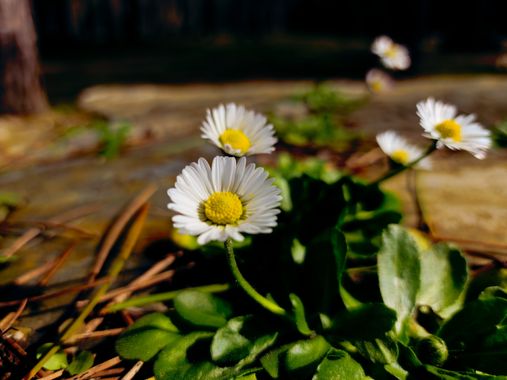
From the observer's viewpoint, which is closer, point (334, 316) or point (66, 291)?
point (334, 316)

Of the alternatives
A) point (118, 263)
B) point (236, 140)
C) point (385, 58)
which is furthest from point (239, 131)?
point (385, 58)

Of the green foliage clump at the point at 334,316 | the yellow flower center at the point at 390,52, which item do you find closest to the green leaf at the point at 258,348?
the green foliage clump at the point at 334,316

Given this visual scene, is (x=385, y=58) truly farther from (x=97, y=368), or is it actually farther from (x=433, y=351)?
(x=97, y=368)

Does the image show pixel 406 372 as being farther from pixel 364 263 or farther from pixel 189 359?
pixel 189 359

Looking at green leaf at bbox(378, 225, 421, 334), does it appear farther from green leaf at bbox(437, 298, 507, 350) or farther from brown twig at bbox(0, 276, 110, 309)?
brown twig at bbox(0, 276, 110, 309)

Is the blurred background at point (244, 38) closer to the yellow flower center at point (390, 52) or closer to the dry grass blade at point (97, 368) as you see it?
the yellow flower center at point (390, 52)

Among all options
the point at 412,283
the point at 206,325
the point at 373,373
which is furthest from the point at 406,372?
the point at 206,325
